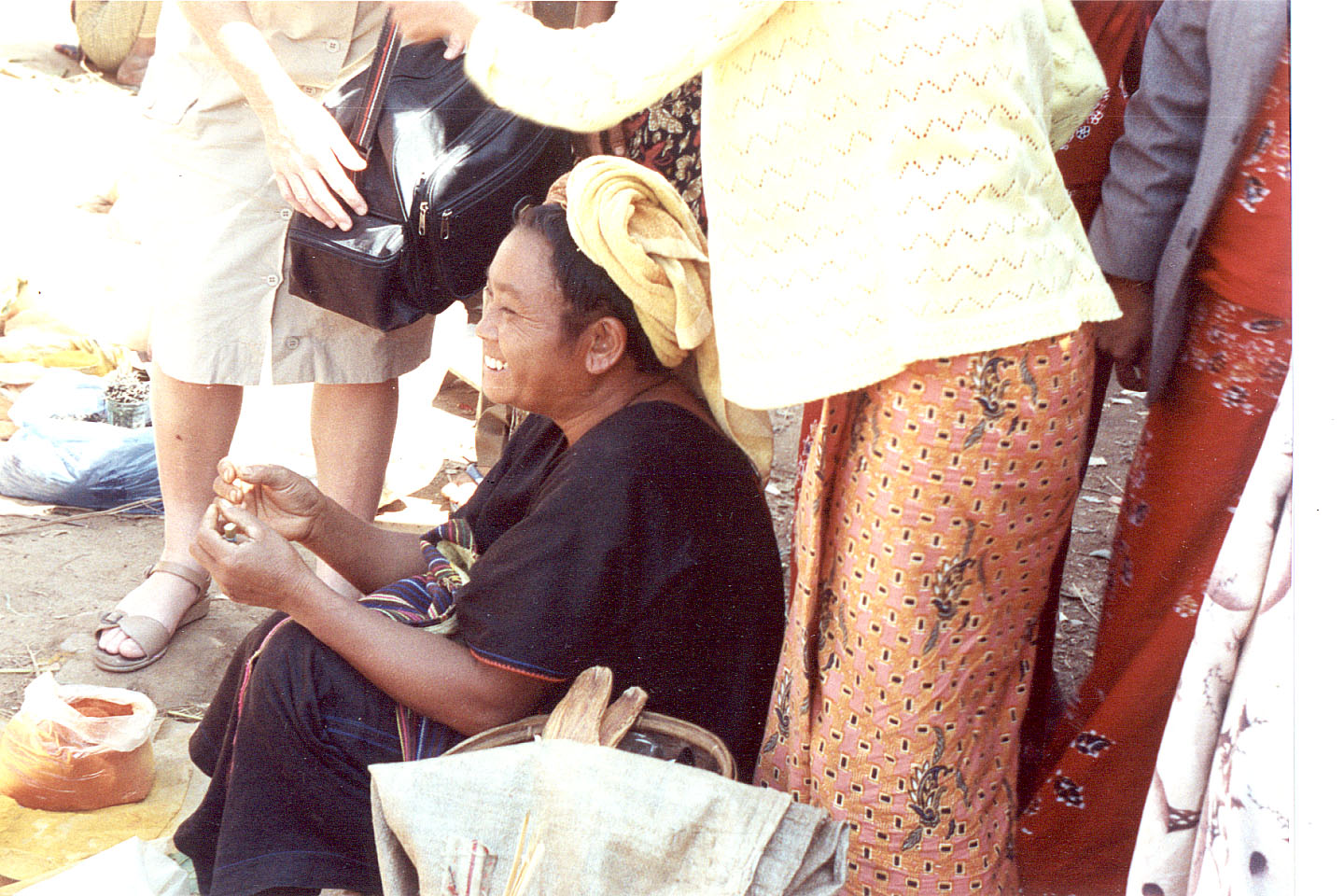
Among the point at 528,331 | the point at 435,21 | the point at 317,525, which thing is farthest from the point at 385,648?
the point at 435,21

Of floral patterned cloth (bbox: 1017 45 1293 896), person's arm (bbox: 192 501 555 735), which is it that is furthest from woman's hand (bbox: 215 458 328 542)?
floral patterned cloth (bbox: 1017 45 1293 896)

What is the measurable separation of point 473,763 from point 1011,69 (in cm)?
109

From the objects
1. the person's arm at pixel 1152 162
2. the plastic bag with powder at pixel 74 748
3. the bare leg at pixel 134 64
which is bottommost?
the plastic bag with powder at pixel 74 748

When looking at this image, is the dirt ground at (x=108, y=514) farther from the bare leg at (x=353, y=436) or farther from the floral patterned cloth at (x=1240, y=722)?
the floral patterned cloth at (x=1240, y=722)

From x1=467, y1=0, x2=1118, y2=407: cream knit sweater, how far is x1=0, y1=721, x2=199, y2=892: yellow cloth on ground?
1.49m

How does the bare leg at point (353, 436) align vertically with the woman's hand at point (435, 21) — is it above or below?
below

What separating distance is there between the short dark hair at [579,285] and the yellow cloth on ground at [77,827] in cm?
125

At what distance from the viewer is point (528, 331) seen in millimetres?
1906

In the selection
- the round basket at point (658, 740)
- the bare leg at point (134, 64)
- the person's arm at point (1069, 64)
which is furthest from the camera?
the bare leg at point (134, 64)

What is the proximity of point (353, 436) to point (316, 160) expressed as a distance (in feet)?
2.27

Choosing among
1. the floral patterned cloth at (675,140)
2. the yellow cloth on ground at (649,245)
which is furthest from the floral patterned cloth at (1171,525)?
the floral patterned cloth at (675,140)

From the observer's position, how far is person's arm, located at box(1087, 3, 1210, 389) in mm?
1698

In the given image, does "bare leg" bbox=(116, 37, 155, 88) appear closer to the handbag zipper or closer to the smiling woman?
the handbag zipper

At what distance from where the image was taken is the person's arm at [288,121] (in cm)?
230
